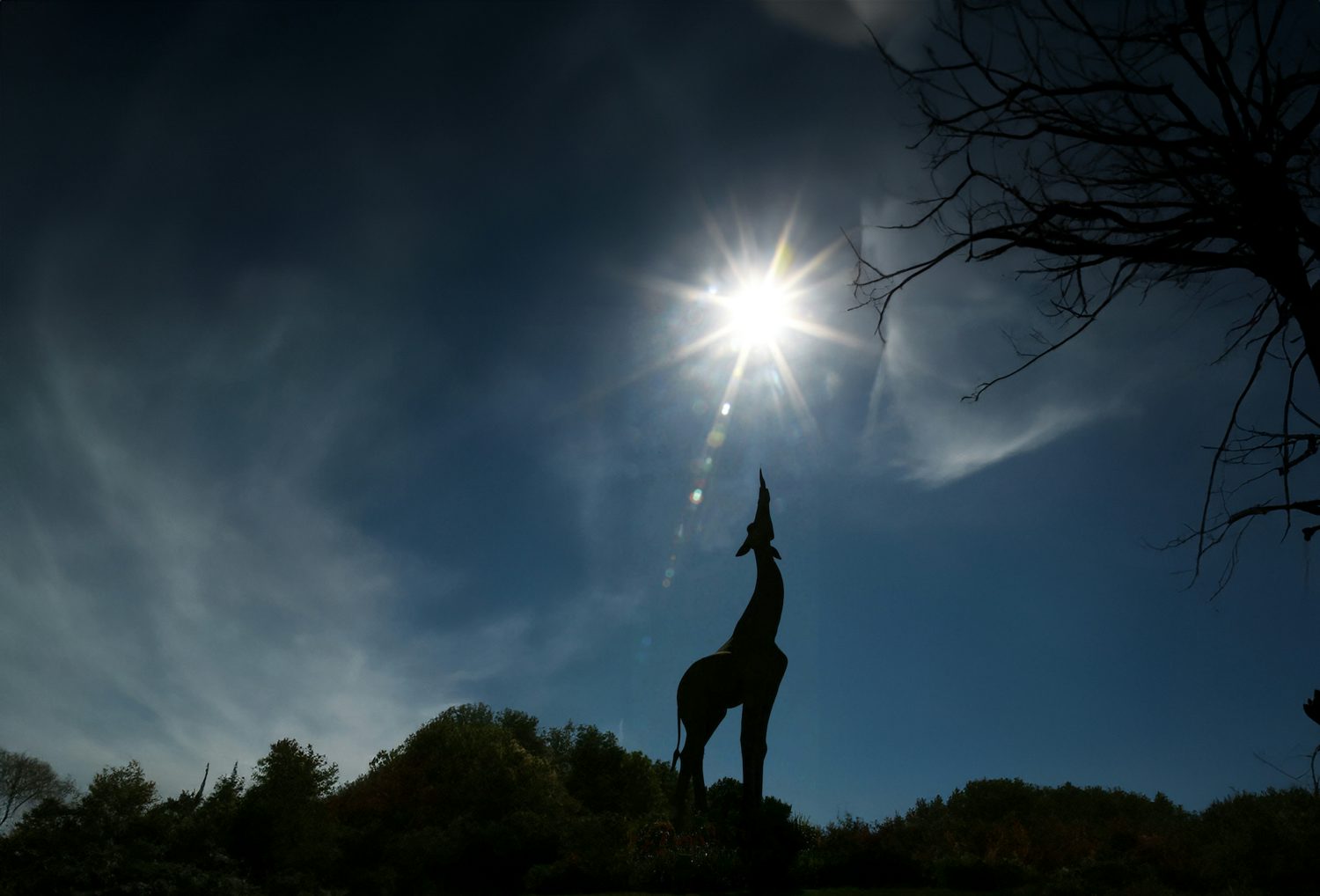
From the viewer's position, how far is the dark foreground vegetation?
1131cm

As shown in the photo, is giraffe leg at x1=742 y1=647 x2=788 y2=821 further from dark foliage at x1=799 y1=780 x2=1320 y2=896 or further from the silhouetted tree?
the silhouetted tree

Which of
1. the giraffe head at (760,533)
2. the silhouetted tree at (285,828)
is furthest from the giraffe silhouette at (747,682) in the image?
the silhouetted tree at (285,828)

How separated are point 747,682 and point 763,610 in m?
1.59

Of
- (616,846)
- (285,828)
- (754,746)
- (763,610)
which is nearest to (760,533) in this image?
(763,610)

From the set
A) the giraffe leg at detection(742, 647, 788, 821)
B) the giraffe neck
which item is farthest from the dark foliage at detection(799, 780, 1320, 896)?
the giraffe neck

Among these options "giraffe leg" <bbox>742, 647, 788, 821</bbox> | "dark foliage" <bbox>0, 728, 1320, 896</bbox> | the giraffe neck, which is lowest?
"dark foliage" <bbox>0, 728, 1320, 896</bbox>

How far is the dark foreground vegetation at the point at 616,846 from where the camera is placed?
11.3m

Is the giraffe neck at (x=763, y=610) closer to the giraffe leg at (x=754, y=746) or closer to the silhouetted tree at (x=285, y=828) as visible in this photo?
the giraffe leg at (x=754, y=746)

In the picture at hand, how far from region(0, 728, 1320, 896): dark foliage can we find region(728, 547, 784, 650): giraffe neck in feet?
11.1

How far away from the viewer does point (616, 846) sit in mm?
14586

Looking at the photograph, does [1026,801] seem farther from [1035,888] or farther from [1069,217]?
[1069,217]

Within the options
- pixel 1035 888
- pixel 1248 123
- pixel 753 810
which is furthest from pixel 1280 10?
pixel 753 810

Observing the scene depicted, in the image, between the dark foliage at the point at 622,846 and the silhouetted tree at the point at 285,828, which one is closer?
the dark foliage at the point at 622,846

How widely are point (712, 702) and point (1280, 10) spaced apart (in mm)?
15179
